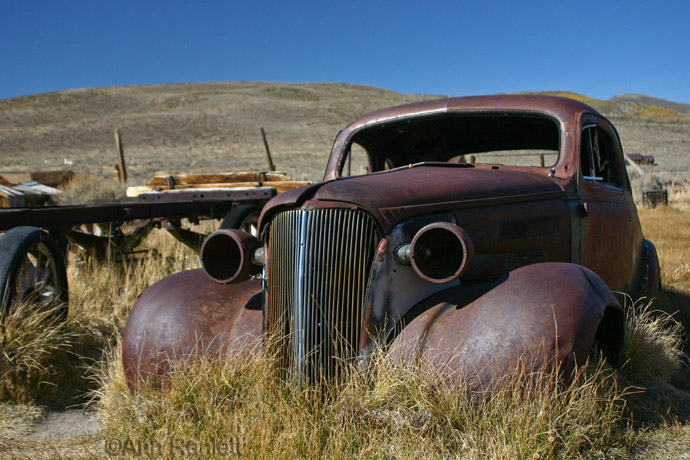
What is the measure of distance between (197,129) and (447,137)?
52.8 meters

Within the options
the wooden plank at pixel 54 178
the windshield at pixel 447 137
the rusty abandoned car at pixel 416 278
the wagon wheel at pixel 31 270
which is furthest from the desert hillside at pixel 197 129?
the rusty abandoned car at pixel 416 278

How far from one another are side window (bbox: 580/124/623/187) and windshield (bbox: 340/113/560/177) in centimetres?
27

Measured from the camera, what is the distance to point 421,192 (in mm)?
3004

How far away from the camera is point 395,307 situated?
9.32 feet

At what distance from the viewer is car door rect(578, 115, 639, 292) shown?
3982mm

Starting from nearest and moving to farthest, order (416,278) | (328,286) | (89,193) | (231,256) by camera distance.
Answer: (328,286)
(416,278)
(231,256)
(89,193)

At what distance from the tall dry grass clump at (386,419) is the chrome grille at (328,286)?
117mm

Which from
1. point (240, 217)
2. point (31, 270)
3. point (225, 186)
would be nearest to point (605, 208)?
point (240, 217)

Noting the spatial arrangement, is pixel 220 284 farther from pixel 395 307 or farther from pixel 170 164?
pixel 170 164

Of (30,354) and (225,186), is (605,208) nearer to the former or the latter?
(30,354)

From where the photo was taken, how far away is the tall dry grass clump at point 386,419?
7.74ft

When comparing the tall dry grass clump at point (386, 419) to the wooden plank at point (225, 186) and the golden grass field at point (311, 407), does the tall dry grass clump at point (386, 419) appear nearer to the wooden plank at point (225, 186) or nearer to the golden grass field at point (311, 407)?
the golden grass field at point (311, 407)

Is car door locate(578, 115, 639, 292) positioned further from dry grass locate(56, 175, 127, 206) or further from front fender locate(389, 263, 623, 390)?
dry grass locate(56, 175, 127, 206)

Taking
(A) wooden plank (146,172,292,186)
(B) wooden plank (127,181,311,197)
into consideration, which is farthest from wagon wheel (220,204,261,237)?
(A) wooden plank (146,172,292,186)
